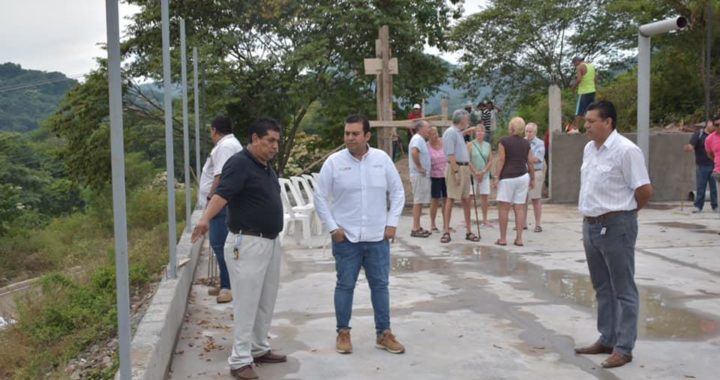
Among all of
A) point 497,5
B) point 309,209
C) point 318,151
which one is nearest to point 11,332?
point 309,209

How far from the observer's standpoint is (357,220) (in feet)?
17.9

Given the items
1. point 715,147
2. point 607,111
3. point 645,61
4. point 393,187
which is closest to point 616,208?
point 607,111

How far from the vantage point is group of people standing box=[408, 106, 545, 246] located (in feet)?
32.3

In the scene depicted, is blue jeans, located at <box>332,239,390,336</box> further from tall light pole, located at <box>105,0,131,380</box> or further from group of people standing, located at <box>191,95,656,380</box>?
tall light pole, located at <box>105,0,131,380</box>

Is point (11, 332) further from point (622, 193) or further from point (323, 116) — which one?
point (323, 116)

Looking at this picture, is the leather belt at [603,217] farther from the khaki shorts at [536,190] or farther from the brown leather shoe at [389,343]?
the khaki shorts at [536,190]

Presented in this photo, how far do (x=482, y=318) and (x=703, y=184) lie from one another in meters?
8.37

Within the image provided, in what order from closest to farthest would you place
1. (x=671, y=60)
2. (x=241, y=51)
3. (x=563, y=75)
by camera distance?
1. (x=241, y=51)
2. (x=671, y=60)
3. (x=563, y=75)

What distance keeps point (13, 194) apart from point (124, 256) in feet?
86.8

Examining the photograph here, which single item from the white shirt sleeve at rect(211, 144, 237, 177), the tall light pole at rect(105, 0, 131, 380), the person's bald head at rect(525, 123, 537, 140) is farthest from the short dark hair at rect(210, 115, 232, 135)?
the person's bald head at rect(525, 123, 537, 140)

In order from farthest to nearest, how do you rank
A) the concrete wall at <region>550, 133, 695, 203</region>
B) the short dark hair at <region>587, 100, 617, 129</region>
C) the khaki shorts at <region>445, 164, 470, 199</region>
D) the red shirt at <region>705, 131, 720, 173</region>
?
the concrete wall at <region>550, 133, 695, 203</region>, the red shirt at <region>705, 131, 720, 173</region>, the khaki shorts at <region>445, 164, 470, 199</region>, the short dark hair at <region>587, 100, 617, 129</region>

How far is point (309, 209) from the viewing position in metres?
11.0

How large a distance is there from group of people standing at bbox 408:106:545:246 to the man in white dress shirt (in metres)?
4.57

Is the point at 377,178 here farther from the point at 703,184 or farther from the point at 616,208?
the point at 703,184
